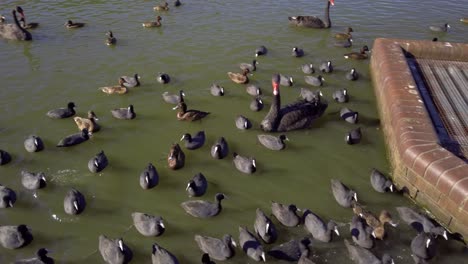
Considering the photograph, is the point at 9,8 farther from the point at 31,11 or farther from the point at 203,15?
the point at 203,15

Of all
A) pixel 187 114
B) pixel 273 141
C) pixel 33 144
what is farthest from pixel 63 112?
pixel 273 141

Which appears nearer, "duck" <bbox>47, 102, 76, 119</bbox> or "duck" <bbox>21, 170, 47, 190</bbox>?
"duck" <bbox>21, 170, 47, 190</bbox>

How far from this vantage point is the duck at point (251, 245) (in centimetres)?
936

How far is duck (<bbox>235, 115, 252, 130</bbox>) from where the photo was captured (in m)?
13.8

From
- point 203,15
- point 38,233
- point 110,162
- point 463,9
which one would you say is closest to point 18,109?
point 110,162

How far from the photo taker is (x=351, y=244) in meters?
9.88

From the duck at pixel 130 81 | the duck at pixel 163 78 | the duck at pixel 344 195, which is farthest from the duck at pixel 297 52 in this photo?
the duck at pixel 344 195

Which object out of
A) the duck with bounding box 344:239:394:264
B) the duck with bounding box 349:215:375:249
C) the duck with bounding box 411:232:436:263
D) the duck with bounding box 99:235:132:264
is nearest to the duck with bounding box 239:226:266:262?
the duck with bounding box 344:239:394:264

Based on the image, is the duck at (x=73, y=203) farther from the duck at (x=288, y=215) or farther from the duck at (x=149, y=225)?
the duck at (x=288, y=215)

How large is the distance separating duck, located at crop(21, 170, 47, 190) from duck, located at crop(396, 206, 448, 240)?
9.66 meters

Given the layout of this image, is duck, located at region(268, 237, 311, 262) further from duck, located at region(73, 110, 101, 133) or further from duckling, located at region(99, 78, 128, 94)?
duckling, located at region(99, 78, 128, 94)

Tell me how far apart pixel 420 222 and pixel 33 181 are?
10.3 m

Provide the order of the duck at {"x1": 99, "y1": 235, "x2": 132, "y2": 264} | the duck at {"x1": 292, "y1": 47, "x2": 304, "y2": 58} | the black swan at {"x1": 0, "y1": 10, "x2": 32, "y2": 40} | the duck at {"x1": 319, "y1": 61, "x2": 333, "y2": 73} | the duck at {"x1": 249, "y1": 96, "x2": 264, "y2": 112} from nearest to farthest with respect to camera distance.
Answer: the duck at {"x1": 99, "y1": 235, "x2": 132, "y2": 264}
the duck at {"x1": 249, "y1": 96, "x2": 264, "y2": 112}
the duck at {"x1": 319, "y1": 61, "x2": 333, "y2": 73}
the duck at {"x1": 292, "y1": 47, "x2": 304, "y2": 58}
the black swan at {"x1": 0, "y1": 10, "x2": 32, "y2": 40}

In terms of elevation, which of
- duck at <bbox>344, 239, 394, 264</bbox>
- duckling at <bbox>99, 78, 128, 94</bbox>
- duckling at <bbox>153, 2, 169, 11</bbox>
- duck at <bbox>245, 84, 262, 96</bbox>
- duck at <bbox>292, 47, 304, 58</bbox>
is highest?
duckling at <bbox>153, 2, 169, 11</bbox>
